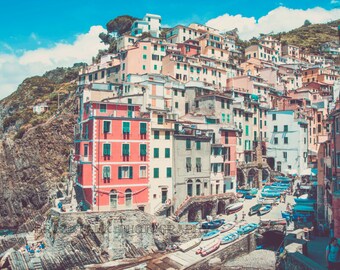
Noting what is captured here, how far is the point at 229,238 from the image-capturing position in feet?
128

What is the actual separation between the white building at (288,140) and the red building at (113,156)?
3474 centimetres

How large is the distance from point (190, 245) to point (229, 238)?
176 inches

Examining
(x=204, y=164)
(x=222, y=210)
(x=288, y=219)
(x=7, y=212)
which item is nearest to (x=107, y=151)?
(x=204, y=164)

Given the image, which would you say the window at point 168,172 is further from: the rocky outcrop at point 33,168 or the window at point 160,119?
the rocky outcrop at point 33,168

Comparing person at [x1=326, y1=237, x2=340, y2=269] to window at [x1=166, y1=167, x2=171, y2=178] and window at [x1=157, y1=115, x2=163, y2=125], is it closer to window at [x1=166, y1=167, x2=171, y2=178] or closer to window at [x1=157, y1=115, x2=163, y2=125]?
window at [x1=166, y1=167, x2=171, y2=178]

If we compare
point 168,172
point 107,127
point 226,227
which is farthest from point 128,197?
point 226,227

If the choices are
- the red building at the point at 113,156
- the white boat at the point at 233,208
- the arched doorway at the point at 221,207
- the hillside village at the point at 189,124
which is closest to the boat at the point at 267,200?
the white boat at the point at 233,208

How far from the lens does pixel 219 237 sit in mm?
40031

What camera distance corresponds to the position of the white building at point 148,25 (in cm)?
10869

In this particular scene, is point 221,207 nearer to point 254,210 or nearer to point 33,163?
point 254,210

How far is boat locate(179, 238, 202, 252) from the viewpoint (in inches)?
1512

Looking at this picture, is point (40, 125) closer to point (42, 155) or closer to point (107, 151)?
point (42, 155)

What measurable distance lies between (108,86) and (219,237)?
4010 centimetres

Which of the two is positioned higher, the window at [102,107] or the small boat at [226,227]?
the window at [102,107]
